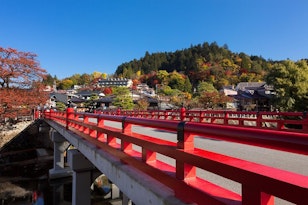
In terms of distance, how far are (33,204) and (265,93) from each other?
38049 millimetres

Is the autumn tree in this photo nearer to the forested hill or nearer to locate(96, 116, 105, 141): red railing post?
locate(96, 116, 105, 141): red railing post

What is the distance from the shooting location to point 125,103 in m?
43.6

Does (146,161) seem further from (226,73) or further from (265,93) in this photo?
(226,73)

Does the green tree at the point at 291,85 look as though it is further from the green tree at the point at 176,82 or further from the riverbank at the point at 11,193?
the green tree at the point at 176,82

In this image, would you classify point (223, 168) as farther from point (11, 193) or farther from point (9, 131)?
point (9, 131)

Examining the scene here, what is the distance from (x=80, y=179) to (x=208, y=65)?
349ft

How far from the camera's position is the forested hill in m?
96.1

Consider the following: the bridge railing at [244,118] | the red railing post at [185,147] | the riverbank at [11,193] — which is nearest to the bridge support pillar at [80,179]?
the bridge railing at [244,118]

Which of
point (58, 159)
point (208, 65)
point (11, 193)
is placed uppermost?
point (208, 65)

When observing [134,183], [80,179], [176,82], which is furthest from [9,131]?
[176,82]

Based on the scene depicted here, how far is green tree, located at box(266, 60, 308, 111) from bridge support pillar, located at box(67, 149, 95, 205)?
885 inches

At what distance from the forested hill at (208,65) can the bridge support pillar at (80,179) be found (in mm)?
83766

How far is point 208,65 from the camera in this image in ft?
358

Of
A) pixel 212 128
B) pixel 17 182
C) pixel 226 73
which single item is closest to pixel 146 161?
pixel 212 128
